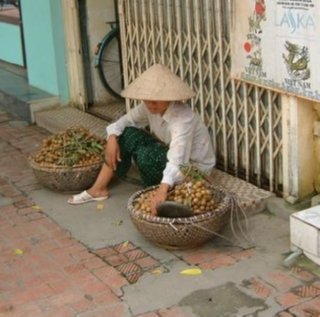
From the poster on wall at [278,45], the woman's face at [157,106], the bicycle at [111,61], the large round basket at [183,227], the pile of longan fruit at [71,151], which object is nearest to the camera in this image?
the large round basket at [183,227]

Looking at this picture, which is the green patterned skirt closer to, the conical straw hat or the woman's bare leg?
the woman's bare leg

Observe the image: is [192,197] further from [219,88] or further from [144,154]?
[219,88]

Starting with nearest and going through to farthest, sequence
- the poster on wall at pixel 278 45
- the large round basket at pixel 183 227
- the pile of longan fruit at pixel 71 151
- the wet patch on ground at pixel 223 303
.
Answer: the wet patch on ground at pixel 223 303 → the large round basket at pixel 183 227 → the poster on wall at pixel 278 45 → the pile of longan fruit at pixel 71 151

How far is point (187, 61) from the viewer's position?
5715 mm

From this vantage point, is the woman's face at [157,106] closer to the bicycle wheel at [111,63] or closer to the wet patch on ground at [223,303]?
the wet patch on ground at [223,303]

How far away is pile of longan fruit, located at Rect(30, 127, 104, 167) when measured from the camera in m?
5.50

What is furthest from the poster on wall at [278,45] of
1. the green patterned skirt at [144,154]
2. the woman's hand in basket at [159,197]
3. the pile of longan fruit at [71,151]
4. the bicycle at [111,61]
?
the bicycle at [111,61]

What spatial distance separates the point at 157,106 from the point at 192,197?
757 mm

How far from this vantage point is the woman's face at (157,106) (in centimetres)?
480

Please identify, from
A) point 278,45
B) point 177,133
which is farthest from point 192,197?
point 278,45

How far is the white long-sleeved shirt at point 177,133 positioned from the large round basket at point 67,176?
0.40 metres

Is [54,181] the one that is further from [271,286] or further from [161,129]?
[271,286]

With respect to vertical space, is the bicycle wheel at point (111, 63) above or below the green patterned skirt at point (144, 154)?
above

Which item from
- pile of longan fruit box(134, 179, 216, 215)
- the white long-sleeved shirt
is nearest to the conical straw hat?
the white long-sleeved shirt
